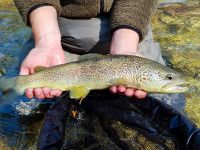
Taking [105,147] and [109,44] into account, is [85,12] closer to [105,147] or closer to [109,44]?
[109,44]

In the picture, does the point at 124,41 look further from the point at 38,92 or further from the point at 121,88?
the point at 38,92

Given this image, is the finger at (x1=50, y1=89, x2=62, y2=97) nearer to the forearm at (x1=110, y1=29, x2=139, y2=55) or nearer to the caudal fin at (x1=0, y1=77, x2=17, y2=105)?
the caudal fin at (x1=0, y1=77, x2=17, y2=105)

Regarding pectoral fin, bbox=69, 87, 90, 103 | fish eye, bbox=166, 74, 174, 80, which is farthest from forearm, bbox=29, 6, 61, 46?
fish eye, bbox=166, 74, 174, 80

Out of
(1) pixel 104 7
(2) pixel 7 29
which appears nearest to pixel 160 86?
(1) pixel 104 7

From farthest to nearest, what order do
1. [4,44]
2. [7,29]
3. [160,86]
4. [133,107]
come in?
[7,29] < [4,44] < [133,107] < [160,86]

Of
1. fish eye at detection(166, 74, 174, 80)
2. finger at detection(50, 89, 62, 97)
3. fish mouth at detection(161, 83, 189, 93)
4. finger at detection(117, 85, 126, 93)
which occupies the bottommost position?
finger at detection(50, 89, 62, 97)

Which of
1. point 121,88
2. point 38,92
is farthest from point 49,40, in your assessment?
point 121,88
